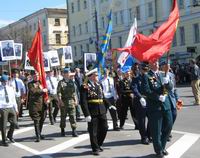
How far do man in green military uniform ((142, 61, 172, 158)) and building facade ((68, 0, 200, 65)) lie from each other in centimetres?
3267

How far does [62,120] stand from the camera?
1313 centimetres

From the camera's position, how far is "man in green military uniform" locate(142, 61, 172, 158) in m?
9.36

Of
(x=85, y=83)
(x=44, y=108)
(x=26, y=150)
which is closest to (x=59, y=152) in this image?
(x=26, y=150)

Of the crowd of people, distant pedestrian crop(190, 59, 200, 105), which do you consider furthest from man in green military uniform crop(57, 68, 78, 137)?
distant pedestrian crop(190, 59, 200, 105)

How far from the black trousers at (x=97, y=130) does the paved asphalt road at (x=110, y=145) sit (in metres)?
0.23

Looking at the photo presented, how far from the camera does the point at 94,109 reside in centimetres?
1049

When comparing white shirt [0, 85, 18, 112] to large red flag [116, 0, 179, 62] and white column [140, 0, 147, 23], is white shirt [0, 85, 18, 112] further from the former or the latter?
white column [140, 0, 147, 23]

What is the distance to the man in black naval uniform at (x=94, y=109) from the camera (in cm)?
1036

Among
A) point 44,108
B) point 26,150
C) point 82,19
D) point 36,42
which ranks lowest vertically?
point 26,150

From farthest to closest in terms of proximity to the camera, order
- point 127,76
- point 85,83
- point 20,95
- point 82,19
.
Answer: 1. point 82,19
2. point 20,95
3. point 127,76
4. point 85,83

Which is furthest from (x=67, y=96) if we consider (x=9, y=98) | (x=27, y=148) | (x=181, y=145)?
(x=181, y=145)

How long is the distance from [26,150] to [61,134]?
2.04 metres

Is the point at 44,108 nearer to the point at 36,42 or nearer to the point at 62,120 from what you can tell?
the point at 62,120

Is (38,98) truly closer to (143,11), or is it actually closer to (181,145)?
(181,145)
